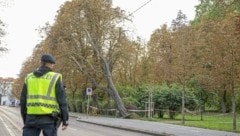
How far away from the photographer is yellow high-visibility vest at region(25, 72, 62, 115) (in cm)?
718

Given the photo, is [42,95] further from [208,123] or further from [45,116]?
[208,123]

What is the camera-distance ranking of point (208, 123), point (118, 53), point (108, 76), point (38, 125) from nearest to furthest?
1. point (38, 125)
2. point (208, 123)
3. point (108, 76)
4. point (118, 53)

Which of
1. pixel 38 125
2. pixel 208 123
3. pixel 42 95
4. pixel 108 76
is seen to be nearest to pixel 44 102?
pixel 42 95

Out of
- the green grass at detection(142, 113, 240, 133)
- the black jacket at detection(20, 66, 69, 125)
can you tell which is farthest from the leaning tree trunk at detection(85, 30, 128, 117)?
the black jacket at detection(20, 66, 69, 125)

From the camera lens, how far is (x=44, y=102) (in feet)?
23.6

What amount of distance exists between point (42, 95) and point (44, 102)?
0.11 metres

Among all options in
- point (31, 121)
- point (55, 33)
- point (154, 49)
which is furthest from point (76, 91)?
point (31, 121)

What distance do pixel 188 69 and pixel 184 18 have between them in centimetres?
7587

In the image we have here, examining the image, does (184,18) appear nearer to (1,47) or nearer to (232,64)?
(1,47)

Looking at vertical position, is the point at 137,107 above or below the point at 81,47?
below

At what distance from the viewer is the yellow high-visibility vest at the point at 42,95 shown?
718cm

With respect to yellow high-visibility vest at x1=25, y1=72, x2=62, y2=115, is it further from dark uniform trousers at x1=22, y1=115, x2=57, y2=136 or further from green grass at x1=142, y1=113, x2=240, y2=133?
green grass at x1=142, y1=113, x2=240, y2=133

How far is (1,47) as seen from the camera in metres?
44.8

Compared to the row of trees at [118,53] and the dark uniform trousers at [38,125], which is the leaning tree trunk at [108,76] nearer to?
the row of trees at [118,53]
